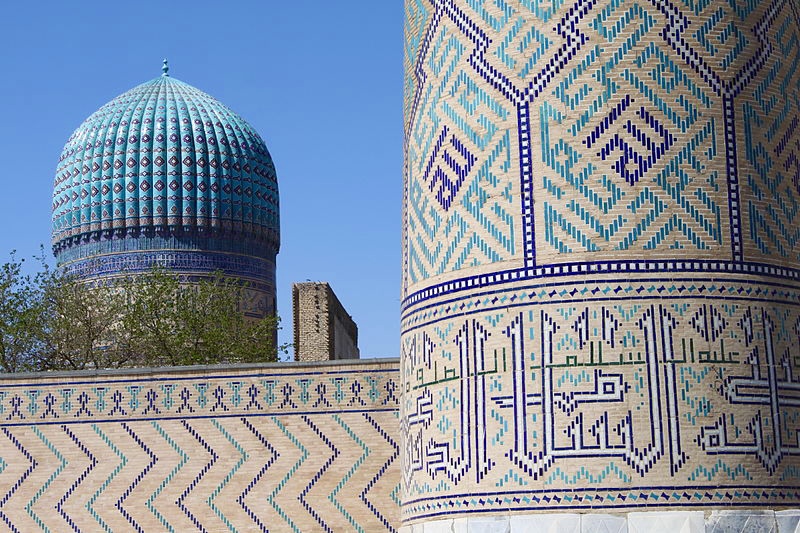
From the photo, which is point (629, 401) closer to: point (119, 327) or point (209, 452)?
point (209, 452)

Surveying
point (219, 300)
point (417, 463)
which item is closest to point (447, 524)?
point (417, 463)

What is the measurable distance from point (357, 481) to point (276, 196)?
1100 cm

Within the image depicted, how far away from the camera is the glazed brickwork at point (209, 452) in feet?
24.5

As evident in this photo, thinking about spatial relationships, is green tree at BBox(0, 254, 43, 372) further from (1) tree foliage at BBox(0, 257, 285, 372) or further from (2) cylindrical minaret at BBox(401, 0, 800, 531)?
(2) cylindrical minaret at BBox(401, 0, 800, 531)

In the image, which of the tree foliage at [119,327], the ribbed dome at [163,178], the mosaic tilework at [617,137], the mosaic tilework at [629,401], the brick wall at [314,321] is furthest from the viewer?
the ribbed dome at [163,178]

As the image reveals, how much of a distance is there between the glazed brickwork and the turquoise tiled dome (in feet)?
29.9

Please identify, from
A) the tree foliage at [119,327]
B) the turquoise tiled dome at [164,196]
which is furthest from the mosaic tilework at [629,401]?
the turquoise tiled dome at [164,196]

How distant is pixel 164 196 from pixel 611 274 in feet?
37.2

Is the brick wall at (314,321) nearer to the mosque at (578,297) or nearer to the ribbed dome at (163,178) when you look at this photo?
the mosque at (578,297)

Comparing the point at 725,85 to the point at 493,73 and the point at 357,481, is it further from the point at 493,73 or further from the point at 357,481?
the point at 357,481

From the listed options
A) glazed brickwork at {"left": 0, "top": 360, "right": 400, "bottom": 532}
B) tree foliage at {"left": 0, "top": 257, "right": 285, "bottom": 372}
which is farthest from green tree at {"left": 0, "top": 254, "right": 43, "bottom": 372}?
glazed brickwork at {"left": 0, "top": 360, "right": 400, "bottom": 532}

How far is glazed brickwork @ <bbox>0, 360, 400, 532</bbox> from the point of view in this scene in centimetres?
746

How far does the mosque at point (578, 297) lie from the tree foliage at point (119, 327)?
6.68 meters

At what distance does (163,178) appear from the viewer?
16.8 metres
